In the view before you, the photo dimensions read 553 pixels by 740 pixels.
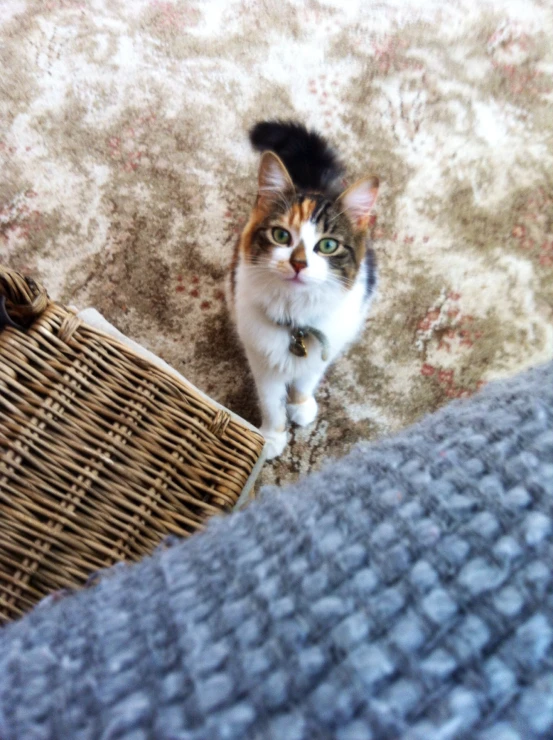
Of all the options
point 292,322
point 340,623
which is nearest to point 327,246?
point 292,322

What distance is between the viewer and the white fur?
885 millimetres

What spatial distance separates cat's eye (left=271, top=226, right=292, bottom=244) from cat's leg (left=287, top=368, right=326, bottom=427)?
32cm

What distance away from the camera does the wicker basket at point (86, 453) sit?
1.79 feet

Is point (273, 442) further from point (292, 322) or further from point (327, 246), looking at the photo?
point (327, 246)

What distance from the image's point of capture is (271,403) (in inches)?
42.3

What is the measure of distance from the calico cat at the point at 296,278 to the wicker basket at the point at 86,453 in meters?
0.31

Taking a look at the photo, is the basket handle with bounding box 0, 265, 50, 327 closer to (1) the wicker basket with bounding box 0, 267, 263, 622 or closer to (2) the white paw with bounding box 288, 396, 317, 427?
(1) the wicker basket with bounding box 0, 267, 263, 622

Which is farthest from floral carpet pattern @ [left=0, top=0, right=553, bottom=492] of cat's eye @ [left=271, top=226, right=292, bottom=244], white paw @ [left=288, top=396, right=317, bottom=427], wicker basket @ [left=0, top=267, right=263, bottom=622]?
wicker basket @ [left=0, top=267, right=263, bottom=622]

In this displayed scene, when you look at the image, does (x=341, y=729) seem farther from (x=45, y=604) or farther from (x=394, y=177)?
(x=394, y=177)

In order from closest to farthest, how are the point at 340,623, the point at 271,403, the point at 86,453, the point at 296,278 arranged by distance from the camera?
the point at 340,623
the point at 86,453
the point at 296,278
the point at 271,403

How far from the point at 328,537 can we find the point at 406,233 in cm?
119

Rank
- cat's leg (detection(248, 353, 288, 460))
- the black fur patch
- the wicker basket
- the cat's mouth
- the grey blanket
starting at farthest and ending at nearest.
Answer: the black fur patch → cat's leg (detection(248, 353, 288, 460)) → the cat's mouth → the wicker basket → the grey blanket

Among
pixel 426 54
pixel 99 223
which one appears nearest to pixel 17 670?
pixel 99 223

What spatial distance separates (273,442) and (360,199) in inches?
21.9
